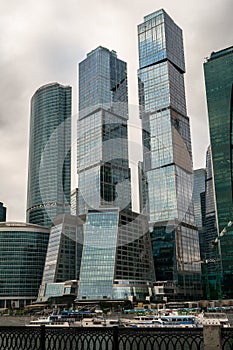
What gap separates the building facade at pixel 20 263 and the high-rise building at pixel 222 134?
80153mm

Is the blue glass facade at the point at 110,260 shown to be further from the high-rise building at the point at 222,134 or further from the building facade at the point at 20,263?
the high-rise building at the point at 222,134

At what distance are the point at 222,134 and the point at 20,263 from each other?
105m

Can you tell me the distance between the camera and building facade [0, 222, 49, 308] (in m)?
183

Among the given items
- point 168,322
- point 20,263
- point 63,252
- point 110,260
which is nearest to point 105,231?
point 110,260

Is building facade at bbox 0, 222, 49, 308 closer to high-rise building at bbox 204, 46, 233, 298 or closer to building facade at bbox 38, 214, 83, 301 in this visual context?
building facade at bbox 38, 214, 83, 301

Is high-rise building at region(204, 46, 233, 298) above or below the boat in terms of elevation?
above

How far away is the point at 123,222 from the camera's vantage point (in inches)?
5802

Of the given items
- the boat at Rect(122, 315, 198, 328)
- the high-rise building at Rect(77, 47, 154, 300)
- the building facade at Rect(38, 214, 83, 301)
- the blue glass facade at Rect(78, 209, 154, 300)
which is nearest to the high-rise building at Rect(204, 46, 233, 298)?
the high-rise building at Rect(77, 47, 154, 300)

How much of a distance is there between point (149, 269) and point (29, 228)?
2344 inches

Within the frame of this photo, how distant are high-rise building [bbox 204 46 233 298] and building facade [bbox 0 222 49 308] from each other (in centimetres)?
8015

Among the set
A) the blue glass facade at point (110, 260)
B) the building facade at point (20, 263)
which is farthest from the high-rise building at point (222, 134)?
the building facade at point (20, 263)

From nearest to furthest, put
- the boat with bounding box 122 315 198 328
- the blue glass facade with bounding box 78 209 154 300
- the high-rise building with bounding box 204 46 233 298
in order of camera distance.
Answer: the boat with bounding box 122 315 198 328 < the blue glass facade with bounding box 78 209 154 300 < the high-rise building with bounding box 204 46 233 298

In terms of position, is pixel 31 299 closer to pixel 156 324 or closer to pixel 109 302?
pixel 109 302

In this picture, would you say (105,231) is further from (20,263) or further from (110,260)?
(20,263)
